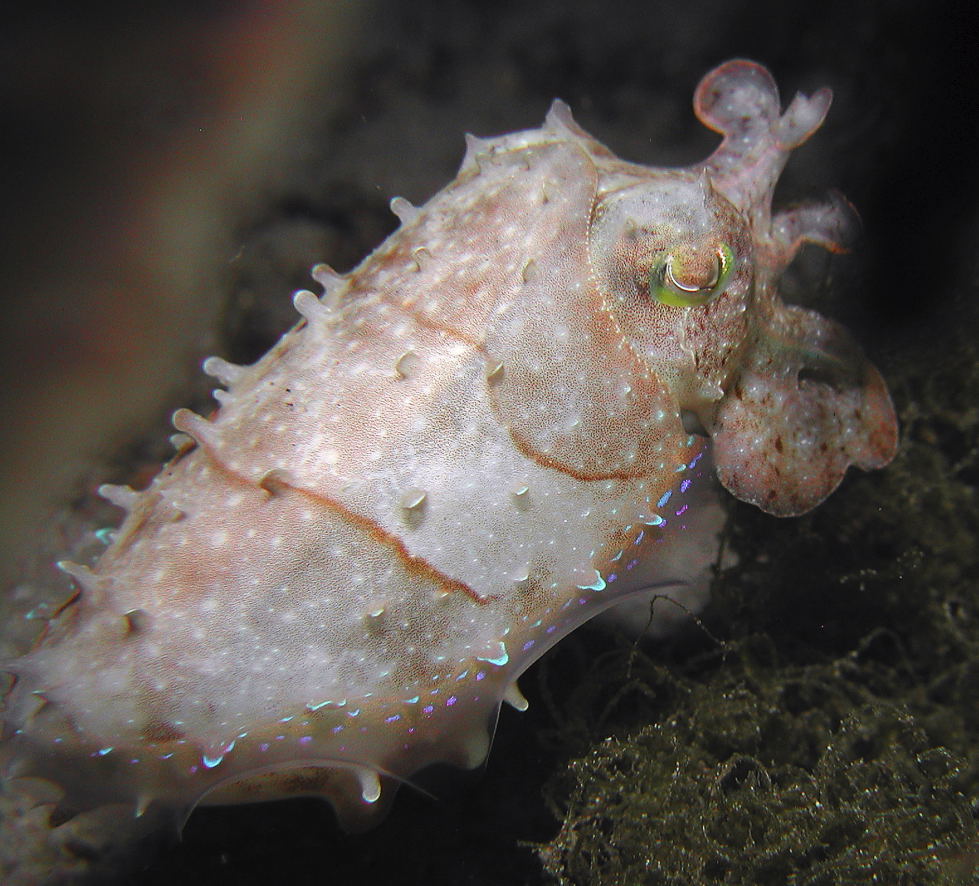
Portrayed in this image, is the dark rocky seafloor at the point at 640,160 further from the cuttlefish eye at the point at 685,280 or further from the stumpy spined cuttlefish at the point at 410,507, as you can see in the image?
the cuttlefish eye at the point at 685,280

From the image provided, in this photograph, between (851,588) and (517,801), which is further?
(851,588)

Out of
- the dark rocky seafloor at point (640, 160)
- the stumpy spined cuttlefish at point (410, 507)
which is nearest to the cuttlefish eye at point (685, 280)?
the stumpy spined cuttlefish at point (410, 507)

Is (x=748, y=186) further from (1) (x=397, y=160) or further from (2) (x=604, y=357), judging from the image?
(1) (x=397, y=160)

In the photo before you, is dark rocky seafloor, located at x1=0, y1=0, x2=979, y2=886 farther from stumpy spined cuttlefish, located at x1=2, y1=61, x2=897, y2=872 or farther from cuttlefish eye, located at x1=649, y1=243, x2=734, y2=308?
cuttlefish eye, located at x1=649, y1=243, x2=734, y2=308

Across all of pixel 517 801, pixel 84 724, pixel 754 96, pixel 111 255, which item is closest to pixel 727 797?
pixel 517 801

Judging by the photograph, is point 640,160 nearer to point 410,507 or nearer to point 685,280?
point 685,280

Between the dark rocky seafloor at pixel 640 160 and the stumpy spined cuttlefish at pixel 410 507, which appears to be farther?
the dark rocky seafloor at pixel 640 160

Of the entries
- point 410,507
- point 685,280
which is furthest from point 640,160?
point 410,507
